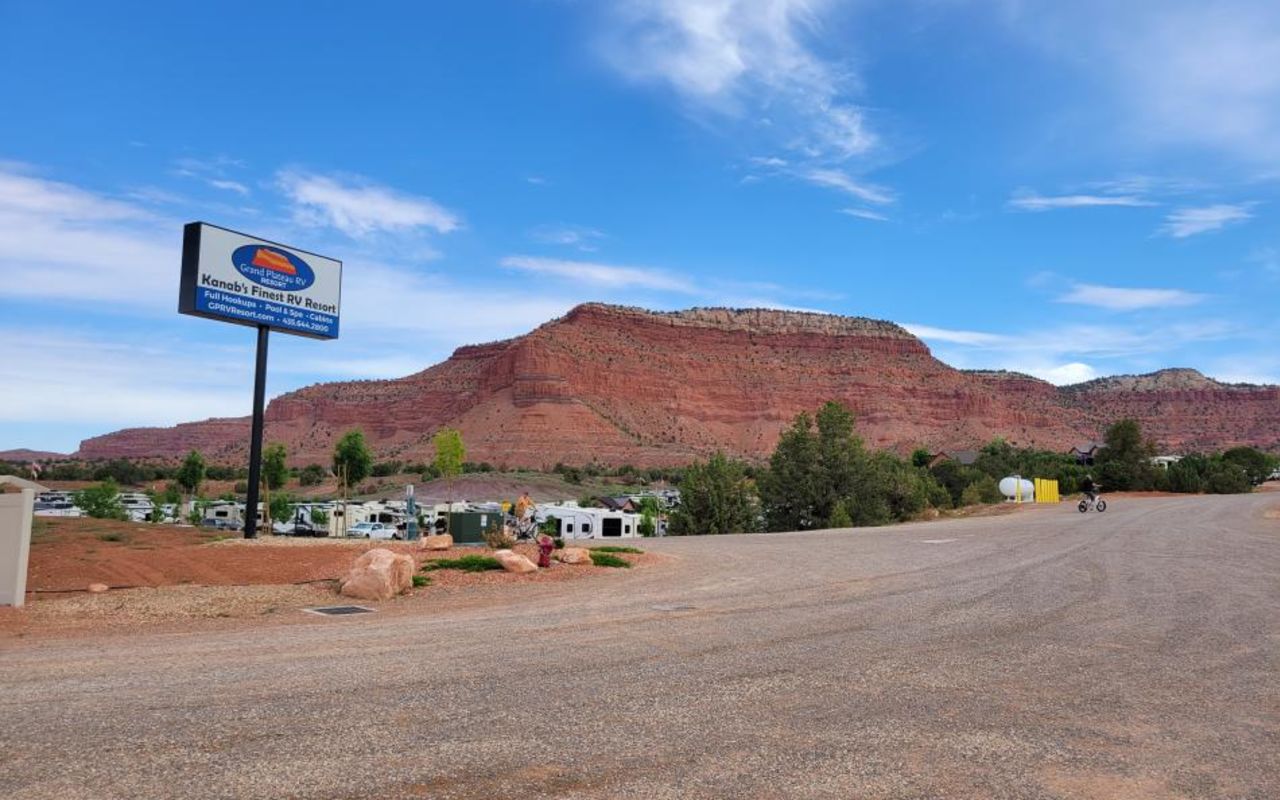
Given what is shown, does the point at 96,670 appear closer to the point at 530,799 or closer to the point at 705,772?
the point at 530,799

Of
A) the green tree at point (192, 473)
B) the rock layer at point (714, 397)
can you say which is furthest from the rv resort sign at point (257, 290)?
the rock layer at point (714, 397)

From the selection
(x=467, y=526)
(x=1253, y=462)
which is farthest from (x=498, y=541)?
(x=1253, y=462)

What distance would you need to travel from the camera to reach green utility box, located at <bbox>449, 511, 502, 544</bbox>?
22844 millimetres

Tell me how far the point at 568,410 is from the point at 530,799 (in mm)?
115757

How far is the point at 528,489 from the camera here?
8256 centimetres

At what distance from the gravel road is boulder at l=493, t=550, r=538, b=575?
272cm

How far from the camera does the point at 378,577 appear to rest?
43.6ft

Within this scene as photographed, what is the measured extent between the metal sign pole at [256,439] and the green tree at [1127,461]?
2370 inches

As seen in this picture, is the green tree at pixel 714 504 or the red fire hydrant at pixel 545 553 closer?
the red fire hydrant at pixel 545 553

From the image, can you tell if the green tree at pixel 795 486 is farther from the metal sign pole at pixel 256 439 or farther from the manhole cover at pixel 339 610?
the manhole cover at pixel 339 610

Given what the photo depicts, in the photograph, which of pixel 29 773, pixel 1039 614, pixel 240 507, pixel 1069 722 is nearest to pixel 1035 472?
pixel 240 507

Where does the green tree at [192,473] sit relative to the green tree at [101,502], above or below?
above

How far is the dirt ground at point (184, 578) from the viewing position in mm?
11609

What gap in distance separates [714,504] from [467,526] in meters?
26.4
